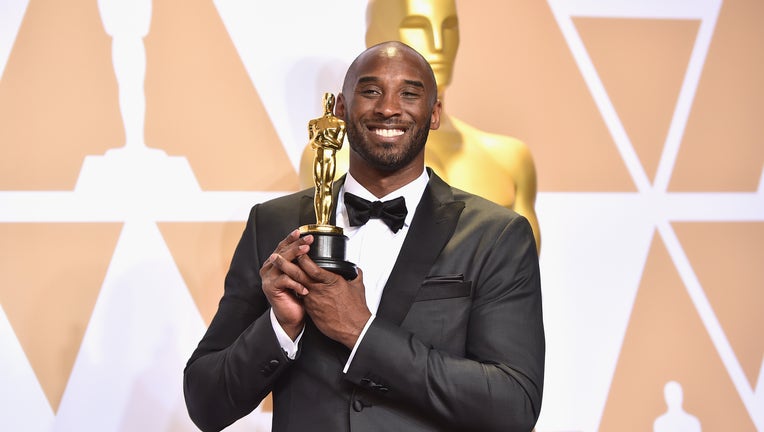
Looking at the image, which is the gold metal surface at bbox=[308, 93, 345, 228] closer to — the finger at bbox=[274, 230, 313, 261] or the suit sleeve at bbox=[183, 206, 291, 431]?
the finger at bbox=[274, 230, 313, 261]

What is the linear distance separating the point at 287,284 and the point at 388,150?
38 centimetres

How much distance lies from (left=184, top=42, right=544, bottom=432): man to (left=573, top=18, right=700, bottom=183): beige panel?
1.88 m

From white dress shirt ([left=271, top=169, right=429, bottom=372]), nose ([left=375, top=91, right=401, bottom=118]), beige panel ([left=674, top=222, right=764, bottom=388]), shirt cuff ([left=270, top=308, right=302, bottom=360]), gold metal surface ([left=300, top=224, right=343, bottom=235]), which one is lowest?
shirt cuff ([left=270, top=308, right=302, bottom=360])

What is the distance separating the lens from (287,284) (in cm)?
176

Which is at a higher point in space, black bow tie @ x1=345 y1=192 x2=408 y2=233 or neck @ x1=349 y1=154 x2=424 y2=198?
neck @ x1=349 y1=154 x2=424 y2=198

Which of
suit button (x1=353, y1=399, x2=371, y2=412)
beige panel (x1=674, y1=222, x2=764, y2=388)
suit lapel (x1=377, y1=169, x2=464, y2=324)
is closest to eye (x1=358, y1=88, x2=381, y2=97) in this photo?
suit lapel (x1=377, y1=169, x2=464, y2=324)

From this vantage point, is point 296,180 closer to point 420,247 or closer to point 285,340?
point 420,247

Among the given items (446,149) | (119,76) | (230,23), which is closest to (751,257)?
(446,149)

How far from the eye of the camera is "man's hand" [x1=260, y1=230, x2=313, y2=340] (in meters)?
1.76

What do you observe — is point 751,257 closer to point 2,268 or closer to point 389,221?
point 389,221

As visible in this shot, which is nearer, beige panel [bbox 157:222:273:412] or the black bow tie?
the black bow tie

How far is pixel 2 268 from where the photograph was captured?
349cm

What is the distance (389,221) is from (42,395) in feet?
6.34

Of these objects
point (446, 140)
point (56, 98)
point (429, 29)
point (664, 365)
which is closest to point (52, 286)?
point (56, 98)
